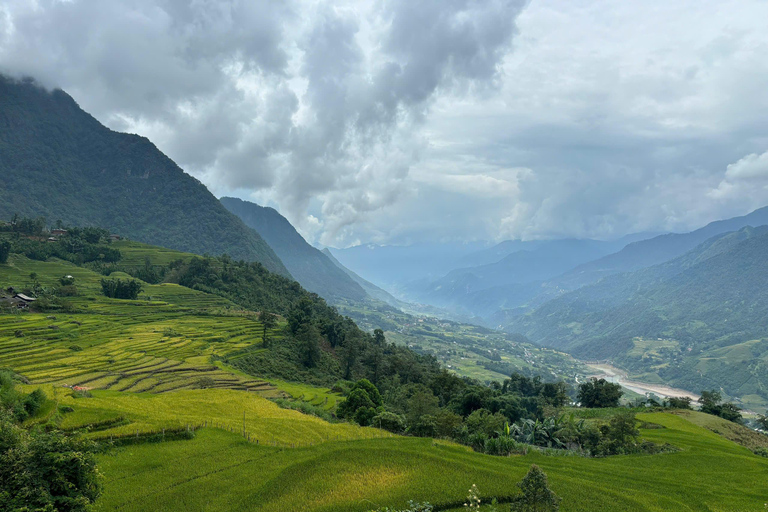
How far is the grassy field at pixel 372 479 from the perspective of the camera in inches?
776

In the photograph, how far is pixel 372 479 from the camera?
21.5 m

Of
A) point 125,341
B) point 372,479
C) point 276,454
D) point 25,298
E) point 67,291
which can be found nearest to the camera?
point 372,479

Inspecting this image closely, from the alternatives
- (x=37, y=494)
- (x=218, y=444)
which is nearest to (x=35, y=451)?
(x=37, y=494)

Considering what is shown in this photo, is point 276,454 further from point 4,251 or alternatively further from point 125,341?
point 4,251

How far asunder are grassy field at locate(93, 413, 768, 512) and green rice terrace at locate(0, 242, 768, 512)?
95 millimetres

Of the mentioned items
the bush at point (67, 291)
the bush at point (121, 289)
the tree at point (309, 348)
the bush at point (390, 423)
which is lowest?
the bush at point (390, 423)

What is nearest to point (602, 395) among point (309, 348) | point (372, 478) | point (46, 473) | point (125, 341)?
point (309, 348)

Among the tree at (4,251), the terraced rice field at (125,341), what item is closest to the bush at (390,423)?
the terraced rice field at (125,341)

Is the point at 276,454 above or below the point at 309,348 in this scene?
below

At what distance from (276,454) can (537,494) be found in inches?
715

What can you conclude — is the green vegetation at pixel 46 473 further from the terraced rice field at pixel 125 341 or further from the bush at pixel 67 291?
the bush at pixel 67 291

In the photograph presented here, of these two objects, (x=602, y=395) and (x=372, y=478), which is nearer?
(x=372, y=478)

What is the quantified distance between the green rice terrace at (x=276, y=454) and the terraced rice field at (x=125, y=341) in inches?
15.0

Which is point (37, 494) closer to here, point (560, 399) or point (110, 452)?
point (110, 452)
